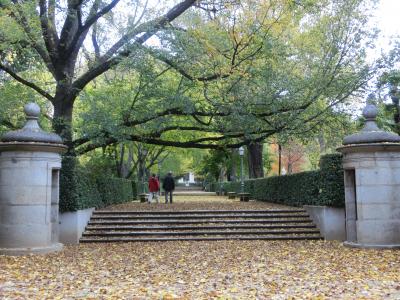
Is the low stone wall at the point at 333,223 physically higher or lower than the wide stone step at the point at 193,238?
higher

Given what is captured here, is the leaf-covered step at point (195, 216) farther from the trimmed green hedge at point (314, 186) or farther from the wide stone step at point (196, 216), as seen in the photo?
the trimmed green hedge at point (314, 186)

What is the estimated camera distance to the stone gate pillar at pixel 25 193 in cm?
1141

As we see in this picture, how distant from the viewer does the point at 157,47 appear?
15.5 metres

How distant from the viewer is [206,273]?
855 centimetres

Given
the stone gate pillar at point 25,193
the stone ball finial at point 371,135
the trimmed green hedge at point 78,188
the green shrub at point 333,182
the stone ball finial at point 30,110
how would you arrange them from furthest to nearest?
1. the trimmed green hedge at point 78,188
2. the green shrub at point 333,182
3. the stone ball finial at point 30,110
4. the stone ball finial at point 371,135
5. the stone gate pillar at point 25,193

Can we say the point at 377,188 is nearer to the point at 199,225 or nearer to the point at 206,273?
the point at 206,273

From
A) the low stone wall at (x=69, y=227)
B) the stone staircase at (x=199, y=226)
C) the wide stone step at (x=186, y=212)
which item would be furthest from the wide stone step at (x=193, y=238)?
the wide stone step at (x=186, y=212)

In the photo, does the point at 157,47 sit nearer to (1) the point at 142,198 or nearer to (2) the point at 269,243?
(2) the point at 269,243

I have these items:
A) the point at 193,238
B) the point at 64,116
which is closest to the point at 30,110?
the point at 64,116

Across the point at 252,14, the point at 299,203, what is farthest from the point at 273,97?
the point at 299,203

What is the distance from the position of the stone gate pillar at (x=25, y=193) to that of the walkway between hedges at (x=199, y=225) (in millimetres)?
2539

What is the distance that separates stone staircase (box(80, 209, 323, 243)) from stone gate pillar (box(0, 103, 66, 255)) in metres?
2.54

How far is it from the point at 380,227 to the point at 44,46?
13995mm

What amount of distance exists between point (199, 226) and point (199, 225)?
17cm
